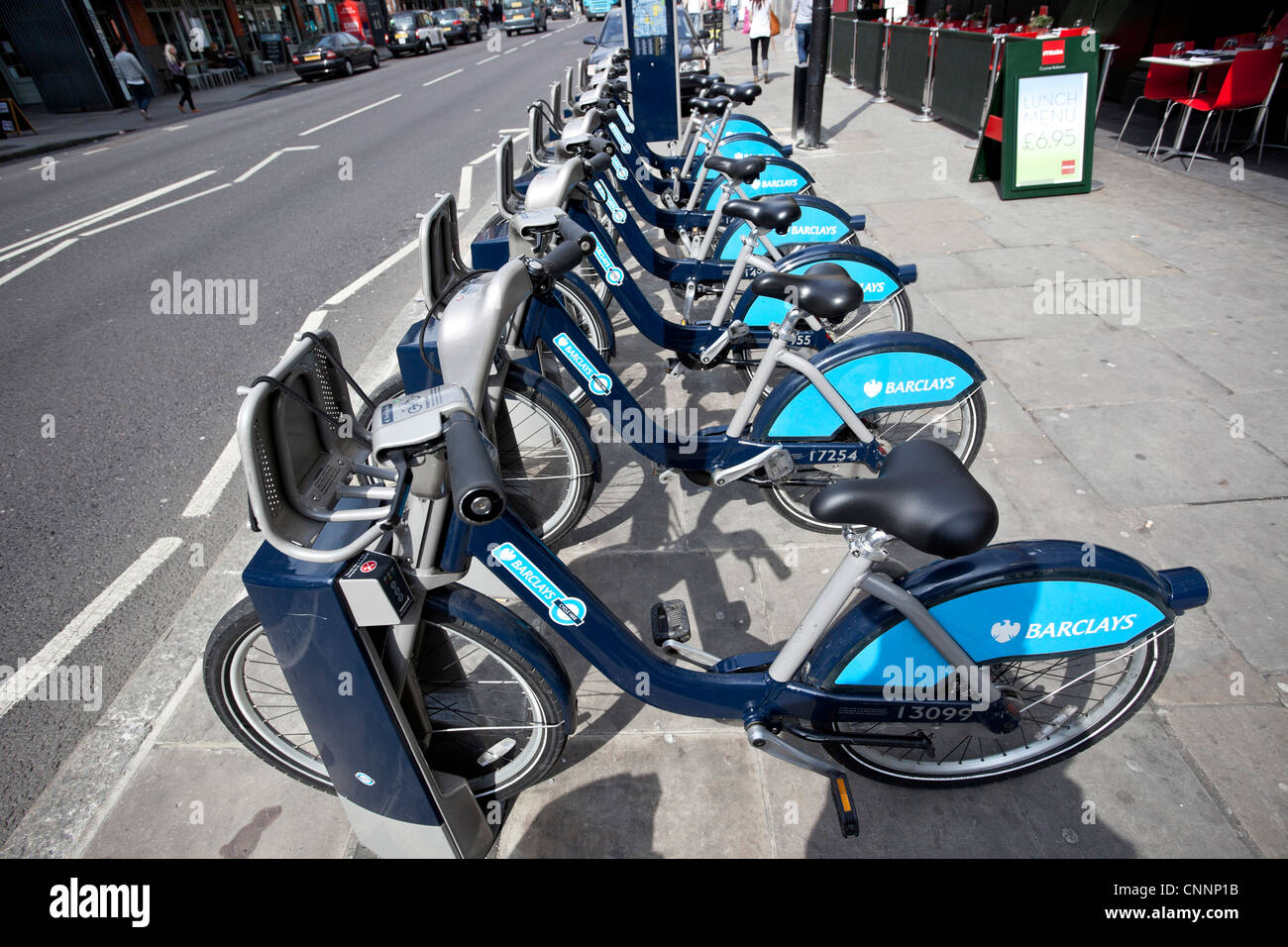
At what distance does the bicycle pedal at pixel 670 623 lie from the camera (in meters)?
2.28

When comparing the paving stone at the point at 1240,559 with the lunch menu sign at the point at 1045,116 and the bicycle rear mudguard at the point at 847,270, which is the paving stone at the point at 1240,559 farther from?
the lunch menu sign at the point at 1045,116

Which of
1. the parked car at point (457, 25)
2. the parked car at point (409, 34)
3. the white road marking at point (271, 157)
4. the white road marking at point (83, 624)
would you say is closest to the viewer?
the white road marking at point (83, 624)

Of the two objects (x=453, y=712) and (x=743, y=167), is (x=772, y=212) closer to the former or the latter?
(x=743, y=167)

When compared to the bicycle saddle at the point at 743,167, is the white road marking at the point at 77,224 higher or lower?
lower

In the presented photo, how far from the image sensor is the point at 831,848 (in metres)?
2.03

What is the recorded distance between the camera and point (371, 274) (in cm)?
645

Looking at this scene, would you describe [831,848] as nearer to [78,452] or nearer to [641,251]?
[641,251]

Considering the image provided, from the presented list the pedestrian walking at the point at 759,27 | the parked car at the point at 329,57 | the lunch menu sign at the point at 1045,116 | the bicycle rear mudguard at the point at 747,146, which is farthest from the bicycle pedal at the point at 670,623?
the parked car at the point at 329,57

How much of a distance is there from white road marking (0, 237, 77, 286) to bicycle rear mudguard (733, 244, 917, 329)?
7.49m

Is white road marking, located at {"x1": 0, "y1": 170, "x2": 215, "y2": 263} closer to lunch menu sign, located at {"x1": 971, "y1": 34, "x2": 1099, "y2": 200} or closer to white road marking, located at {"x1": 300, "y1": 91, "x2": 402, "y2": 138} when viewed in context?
white road marking, located at {"x1": 300, "y1": 91, "x2": 402, "y2": 138}

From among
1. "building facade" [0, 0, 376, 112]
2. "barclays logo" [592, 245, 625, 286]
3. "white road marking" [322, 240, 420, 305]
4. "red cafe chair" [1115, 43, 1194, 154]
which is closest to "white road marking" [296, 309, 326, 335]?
"white road marking" [322, 240, 420, 305]

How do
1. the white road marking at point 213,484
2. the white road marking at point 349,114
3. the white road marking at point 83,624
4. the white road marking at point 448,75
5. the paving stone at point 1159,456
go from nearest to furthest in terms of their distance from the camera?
the white road marking at point 83,624 → the paving stone at point 1159,456 → the white road marking at point 213,484 → the white road marking at point 349,114 → the white road marking at point 448,75

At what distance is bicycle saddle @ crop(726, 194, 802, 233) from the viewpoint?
11.3ft

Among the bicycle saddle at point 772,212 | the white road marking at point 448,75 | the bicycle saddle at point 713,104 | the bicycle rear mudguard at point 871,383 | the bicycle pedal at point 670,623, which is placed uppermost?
the bicycle saddle at point 713,104
